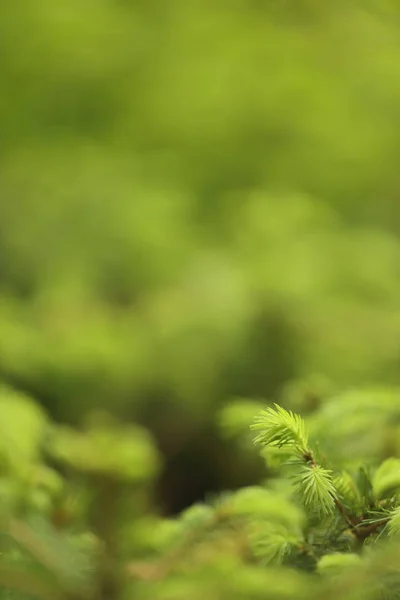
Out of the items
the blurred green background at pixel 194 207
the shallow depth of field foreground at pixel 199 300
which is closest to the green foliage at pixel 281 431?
the shallow depth of field foreground at pixel 199 300

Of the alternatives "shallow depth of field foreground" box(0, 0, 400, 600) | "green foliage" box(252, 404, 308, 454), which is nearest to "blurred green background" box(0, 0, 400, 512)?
"shallow depth of field foreground" box(0, 0, 400, 600)

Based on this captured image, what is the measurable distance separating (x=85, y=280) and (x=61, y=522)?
6.46 ft

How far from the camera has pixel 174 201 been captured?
3.30m

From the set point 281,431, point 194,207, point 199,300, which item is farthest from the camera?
point 194,207

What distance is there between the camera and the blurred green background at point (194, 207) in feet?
8.04

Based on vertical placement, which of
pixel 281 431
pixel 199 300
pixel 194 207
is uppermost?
pixel 194 207

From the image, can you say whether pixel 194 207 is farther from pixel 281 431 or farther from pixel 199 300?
pixel 281 431

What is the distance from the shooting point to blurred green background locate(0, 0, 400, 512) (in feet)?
8.04

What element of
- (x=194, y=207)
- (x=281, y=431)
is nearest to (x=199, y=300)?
(x=194, y=207)

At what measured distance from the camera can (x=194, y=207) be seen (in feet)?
11.1

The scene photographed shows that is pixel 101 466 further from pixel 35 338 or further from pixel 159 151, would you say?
pixel 159 151

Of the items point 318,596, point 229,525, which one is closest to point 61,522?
point 229,525

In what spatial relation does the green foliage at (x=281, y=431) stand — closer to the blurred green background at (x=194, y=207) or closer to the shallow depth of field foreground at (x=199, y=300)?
the shallow depth of field foreground at (x=199, y=300)

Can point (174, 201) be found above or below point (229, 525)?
above
